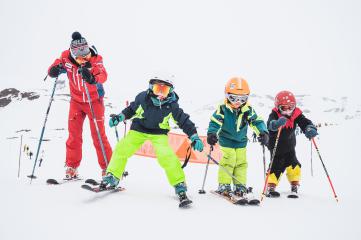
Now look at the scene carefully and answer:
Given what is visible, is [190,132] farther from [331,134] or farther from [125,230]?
[331,134]

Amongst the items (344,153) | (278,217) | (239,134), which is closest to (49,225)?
(278,217)

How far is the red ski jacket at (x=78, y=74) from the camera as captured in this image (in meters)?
4.74

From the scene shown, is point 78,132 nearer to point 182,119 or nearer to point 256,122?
point 182,119

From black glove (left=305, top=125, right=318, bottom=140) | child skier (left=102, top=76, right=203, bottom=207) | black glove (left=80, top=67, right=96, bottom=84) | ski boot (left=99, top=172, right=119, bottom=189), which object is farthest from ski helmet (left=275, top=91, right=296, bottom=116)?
black glove (left=80, top=67, right=96, bottom=84)

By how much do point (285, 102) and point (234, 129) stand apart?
1.11 m

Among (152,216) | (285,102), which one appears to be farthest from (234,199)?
(285,102)

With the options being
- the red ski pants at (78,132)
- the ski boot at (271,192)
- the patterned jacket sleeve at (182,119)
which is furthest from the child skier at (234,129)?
the red ski pants at (78,132)

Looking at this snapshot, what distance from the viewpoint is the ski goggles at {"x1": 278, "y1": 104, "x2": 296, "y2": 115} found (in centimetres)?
490

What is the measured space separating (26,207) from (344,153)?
33.1 ft

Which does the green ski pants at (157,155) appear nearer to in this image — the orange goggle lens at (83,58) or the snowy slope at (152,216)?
the snowy slope at (152,216)

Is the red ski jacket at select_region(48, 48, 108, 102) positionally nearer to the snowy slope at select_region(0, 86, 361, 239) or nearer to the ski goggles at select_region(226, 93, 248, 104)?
the snowy slope at select_region(0, 86, 361, 239)

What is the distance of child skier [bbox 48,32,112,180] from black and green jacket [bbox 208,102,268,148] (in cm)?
195

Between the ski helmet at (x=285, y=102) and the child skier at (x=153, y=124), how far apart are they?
1.77 m

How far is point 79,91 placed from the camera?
4.83 m
